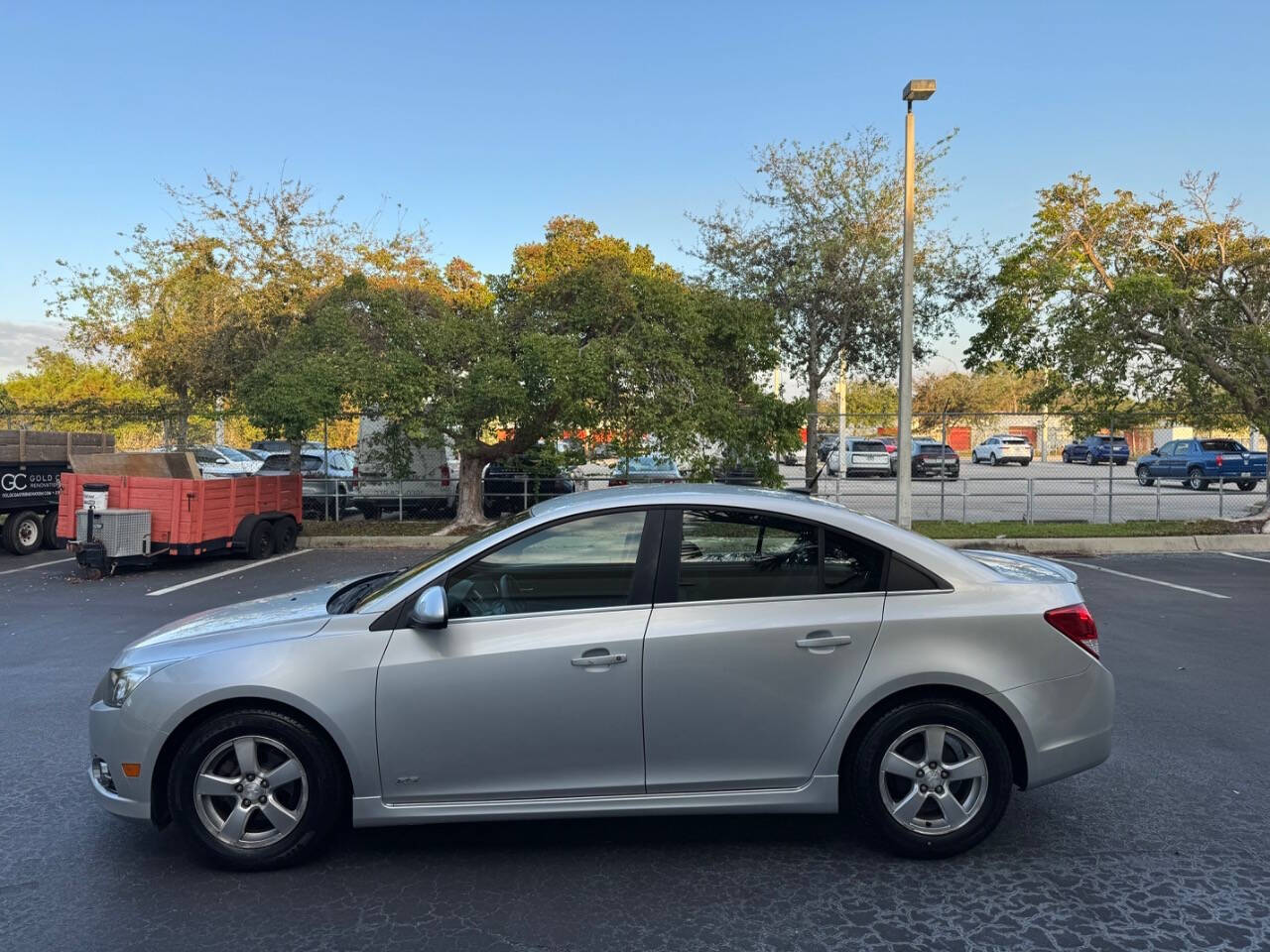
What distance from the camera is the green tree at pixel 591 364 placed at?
14586 millimetres

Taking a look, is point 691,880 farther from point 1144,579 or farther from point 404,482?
point 404,482

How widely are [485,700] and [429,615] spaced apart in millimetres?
408

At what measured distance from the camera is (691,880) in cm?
369

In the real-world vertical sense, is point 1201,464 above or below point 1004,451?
below

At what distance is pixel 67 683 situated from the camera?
6.70 metres

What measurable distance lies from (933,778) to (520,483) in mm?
15646

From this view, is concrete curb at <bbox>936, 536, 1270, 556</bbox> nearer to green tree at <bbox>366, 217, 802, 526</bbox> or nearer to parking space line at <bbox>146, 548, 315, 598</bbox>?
green tree at <bbox>366, 217, 802, 526</bbox>

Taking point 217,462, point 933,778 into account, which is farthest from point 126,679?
point 217,462

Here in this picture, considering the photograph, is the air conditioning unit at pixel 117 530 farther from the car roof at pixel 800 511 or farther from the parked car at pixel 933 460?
the parked car at pixel 933 460

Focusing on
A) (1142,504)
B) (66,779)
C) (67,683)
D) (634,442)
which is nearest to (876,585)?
(66,779)

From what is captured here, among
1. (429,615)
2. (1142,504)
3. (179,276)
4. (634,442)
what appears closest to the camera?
(429,615)

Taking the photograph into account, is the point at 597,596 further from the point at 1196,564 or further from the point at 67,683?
the point at 1196,564

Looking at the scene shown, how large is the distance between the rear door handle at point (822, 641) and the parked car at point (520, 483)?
569 inches

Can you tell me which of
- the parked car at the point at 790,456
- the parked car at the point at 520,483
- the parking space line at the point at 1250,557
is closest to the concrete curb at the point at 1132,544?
the parking space line at the point at 1250,557
